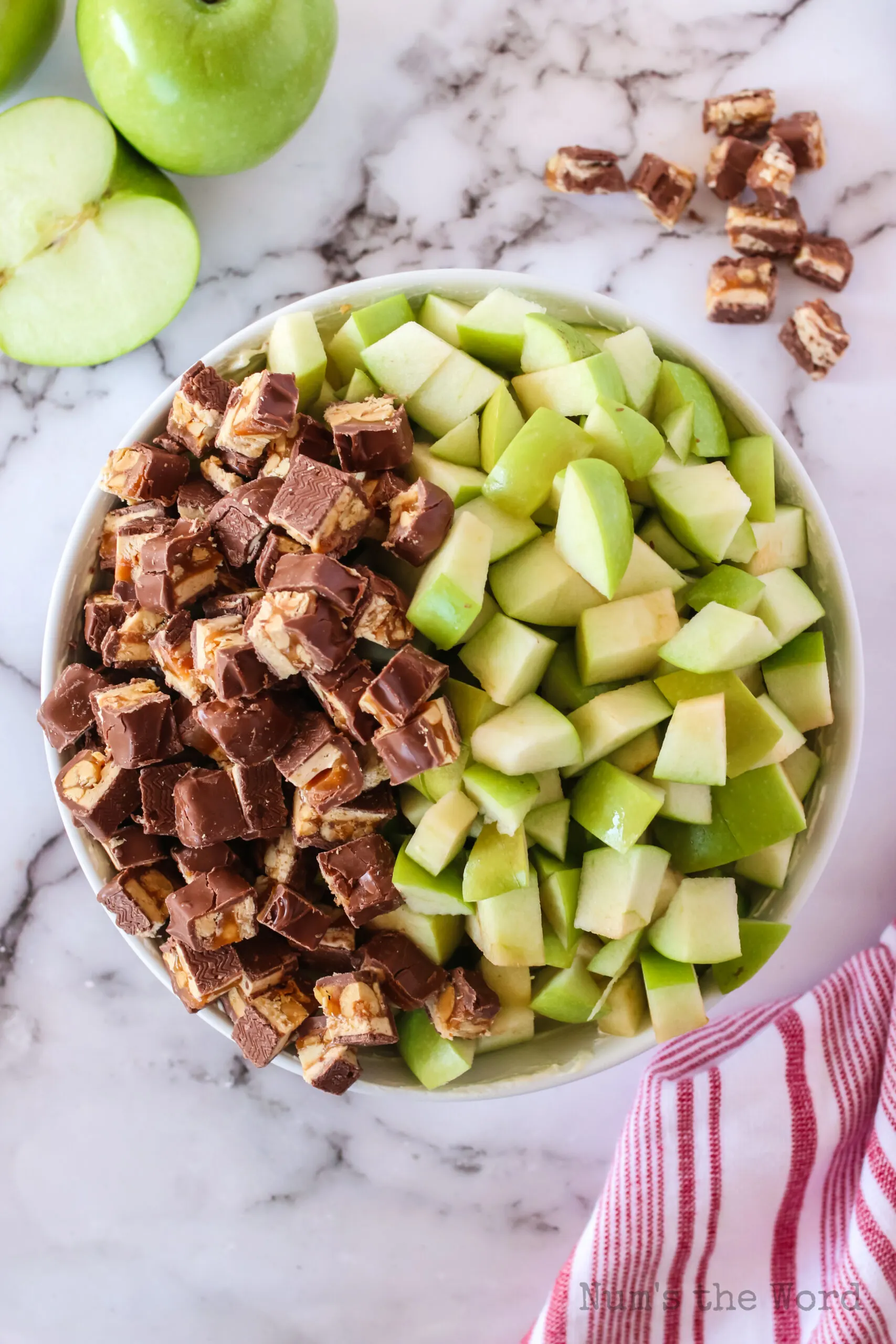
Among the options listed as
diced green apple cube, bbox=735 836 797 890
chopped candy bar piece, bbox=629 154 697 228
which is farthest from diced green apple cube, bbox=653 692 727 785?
chopped candy bar piece, bbox=629 154 697 228

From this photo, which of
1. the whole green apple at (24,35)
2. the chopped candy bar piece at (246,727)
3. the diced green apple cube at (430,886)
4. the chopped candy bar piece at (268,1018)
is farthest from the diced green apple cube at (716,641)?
the whole green apple at (24,35)

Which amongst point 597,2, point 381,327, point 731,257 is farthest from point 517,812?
point 597,2

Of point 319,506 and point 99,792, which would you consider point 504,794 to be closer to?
point 319,506

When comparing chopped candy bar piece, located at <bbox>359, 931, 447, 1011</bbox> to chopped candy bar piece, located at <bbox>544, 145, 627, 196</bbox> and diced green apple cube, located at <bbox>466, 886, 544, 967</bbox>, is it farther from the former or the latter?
chopped candy bar piece, located at <bbox>544, 145, 627, 196</bbox>

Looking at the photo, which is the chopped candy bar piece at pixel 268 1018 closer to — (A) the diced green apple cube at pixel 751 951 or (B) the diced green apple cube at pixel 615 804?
(B) the diced green apple cube at pixel 615 804

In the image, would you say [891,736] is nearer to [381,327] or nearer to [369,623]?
[369,623]
